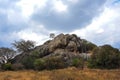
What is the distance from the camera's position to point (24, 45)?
112 metres

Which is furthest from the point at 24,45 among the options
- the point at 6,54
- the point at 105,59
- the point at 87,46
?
the point at 105,59

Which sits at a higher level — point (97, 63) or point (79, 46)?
point (79, 46)

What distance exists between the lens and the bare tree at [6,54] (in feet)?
355

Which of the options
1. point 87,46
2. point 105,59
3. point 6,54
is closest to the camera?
point 105,59

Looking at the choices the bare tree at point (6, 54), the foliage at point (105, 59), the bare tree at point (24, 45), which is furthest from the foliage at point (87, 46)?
the foliage at point (105, 59)

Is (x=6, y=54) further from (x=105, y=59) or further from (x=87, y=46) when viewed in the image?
(x=105, y=59)

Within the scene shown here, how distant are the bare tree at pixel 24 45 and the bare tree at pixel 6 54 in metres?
2.84

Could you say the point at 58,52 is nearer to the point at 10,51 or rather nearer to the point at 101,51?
the point at 10,51

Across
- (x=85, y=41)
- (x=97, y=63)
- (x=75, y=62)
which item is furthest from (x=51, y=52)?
(x=97, y=63)

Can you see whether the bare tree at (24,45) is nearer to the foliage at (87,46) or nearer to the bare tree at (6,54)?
the bare tree at (6,54)

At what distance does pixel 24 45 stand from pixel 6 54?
7836 millimetres

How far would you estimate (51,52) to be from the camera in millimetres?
102125

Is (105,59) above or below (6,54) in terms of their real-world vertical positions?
below

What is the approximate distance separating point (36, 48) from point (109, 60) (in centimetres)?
4895
